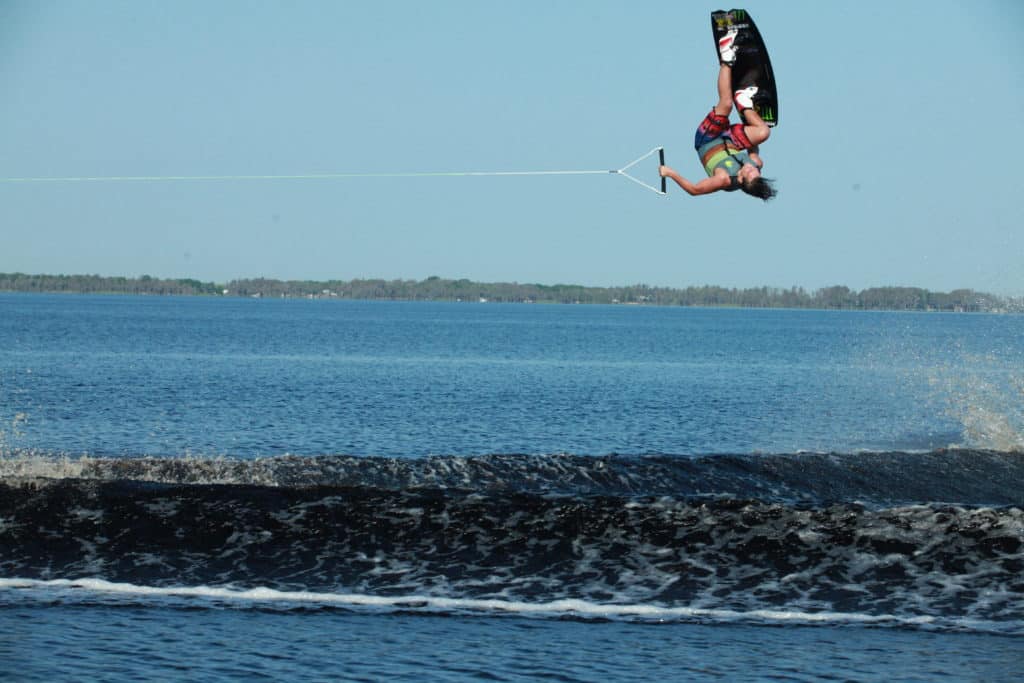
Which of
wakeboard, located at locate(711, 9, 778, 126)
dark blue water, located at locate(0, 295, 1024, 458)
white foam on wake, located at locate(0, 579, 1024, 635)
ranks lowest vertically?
dark blue water, located at locate(0, 295, 1024, 458)

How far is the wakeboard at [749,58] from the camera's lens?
36.9 feet

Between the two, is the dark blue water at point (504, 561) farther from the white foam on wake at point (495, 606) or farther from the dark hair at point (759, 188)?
the dark hair at point (759, 188)

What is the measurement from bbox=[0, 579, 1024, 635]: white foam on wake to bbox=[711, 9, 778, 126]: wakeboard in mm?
5046

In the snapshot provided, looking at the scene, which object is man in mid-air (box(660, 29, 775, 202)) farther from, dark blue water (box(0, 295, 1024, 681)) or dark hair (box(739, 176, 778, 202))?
dark blue water (box(0, 295, 1024, 681))

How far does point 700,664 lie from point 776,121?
17.1 feet

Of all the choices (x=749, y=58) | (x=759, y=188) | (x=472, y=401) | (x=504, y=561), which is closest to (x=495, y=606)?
(x=504, y=561)

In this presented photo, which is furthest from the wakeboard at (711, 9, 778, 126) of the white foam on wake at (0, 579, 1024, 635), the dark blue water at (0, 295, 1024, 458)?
the dark blue water at (0, 295, 1024, 458)

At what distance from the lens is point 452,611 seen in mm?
12133

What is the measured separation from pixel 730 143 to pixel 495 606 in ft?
17.5

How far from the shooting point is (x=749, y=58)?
11281mm

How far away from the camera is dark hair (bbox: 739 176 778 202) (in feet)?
37.2

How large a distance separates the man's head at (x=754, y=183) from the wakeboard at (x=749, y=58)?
55cm

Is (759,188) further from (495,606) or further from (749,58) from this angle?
(495,606)

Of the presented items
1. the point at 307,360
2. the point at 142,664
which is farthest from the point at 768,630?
the point at 307,360
